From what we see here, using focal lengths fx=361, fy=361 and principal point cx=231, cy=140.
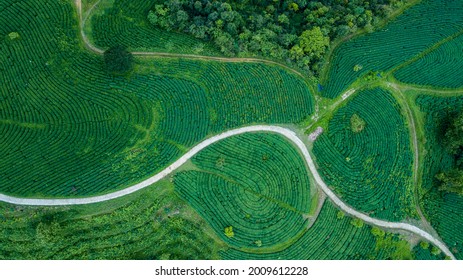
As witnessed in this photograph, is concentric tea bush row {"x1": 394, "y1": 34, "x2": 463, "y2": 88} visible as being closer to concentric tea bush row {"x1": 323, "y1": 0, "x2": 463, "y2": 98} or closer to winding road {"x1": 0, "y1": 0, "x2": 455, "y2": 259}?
concentric tea bush row {"x1": 323, "y1": 0, "x2": 463, "y2": 98}

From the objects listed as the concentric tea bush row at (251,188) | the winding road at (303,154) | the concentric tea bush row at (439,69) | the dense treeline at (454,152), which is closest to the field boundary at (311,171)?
the winding road at (303,154)


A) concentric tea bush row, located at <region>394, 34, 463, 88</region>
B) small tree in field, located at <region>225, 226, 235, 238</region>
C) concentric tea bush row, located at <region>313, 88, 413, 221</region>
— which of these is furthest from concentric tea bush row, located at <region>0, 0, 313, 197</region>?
concentric tea bush row, located at <region>394, 34, 463, 88</region>

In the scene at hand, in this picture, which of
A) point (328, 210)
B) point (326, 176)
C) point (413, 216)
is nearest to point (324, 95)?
point (326, 176)

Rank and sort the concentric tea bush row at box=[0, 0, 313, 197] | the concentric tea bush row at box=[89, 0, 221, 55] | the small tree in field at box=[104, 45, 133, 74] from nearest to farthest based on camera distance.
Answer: the concentric tea bush row at box=[0, 0, 313, 197]
the small tree in field at box=[104, 45, 133, 74]
the concentric tea bush row at box=[89, 0, 221, 55]

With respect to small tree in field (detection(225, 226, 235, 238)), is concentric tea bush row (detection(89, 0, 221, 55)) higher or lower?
higher
